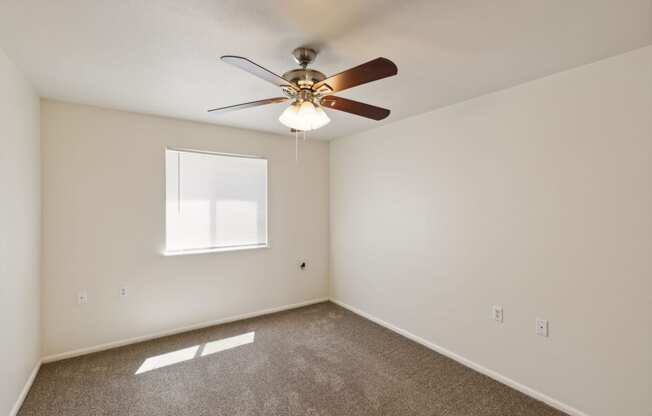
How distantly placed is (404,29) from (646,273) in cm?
196

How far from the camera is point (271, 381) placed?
2.32 meters

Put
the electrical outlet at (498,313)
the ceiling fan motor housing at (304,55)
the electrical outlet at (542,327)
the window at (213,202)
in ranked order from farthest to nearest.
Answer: the window at (213,202), the electrical outlet at (498,313), the electrical outlet at (542,327), the ceiling fan motor housing at (304,55)

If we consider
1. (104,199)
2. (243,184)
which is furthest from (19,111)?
(243,184)

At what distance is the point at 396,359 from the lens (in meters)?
2.65

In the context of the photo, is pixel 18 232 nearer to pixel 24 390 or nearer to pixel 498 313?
pixel 24 390

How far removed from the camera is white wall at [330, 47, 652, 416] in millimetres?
1750

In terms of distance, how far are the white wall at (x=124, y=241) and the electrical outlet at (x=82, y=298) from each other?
0.12 ft

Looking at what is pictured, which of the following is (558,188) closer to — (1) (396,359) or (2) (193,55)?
(1) (396,359)

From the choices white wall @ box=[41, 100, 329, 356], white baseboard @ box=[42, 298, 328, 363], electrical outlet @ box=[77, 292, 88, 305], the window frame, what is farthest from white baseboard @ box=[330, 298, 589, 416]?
electrical outlet @ box=[77, 292, 88, 305]

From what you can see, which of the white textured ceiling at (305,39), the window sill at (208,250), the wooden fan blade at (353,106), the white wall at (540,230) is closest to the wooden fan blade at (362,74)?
the wooden fan blade at (353,106)

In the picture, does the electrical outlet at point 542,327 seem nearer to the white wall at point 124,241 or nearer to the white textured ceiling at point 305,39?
the white textured ceiling at point 305,39

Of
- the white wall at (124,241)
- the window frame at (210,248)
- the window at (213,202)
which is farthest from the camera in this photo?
the window at (213,202)

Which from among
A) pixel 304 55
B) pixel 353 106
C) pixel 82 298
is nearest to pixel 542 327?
pixel 353 106

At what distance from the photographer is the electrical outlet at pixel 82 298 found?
270 cm
